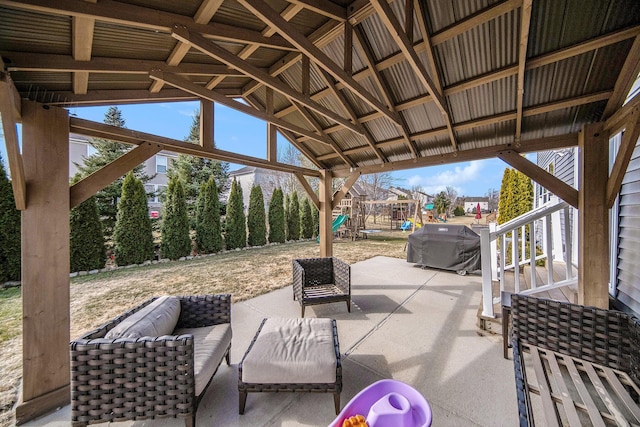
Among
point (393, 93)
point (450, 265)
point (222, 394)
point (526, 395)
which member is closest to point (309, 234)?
point (450, 265)

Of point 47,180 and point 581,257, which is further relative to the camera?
point 581,257

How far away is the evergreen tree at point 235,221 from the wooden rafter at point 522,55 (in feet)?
29.7

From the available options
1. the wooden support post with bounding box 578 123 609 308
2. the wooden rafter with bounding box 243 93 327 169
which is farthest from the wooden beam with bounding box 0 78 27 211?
the wooden support post with bounding box 578 123 609 308

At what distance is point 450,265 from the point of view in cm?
626

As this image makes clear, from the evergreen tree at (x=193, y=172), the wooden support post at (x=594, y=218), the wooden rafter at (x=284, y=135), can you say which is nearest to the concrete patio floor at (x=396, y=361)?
the wooden support post at (x=594, y=218)

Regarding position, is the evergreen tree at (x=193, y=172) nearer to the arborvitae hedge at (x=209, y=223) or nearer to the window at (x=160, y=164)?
the arborvitae hedge at (x=209, y=223)

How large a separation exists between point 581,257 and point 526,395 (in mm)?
2414

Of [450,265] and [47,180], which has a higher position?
[47,180]

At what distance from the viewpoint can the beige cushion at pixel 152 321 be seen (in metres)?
1.85

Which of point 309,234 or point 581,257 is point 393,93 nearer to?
point 581,257

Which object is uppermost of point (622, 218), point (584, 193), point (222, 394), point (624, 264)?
point (584, 193)

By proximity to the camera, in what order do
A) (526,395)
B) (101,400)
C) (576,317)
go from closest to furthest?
(526,395) → (101,400) → (576,317)

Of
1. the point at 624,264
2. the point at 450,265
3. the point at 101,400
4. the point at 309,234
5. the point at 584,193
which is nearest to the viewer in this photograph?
the point at 101,400

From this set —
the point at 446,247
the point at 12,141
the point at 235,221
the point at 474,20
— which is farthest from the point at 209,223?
the point at 474,20
